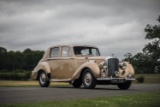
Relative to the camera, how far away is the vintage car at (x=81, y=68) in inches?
500

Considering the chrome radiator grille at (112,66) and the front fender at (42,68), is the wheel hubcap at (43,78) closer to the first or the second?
the front fender at (42,68)

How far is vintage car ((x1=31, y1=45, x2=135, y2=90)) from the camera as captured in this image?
12703 millimetres

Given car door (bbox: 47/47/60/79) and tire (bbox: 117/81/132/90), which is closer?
tire (bbox: 117/81/132/90)

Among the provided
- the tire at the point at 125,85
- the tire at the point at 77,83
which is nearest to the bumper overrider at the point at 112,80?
the tire at the point at 125,85

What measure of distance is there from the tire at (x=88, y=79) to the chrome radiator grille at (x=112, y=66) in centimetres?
73

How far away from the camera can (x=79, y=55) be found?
47.2 ft

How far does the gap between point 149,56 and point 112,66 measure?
1516 inches

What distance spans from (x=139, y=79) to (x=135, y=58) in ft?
57.3

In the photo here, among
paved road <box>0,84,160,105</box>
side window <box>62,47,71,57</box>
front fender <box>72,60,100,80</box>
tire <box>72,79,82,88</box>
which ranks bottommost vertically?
paved road <box>0,84,160,105</box>

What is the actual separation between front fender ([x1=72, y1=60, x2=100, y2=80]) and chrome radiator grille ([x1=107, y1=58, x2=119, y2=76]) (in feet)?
1.63

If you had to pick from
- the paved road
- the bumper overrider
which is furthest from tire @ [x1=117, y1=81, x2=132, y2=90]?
the paved road

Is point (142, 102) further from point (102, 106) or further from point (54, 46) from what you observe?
point (54, 46)

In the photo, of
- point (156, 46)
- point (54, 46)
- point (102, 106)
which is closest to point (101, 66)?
point (54, 46)

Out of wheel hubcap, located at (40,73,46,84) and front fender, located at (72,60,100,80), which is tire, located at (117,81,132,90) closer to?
front fender, located at (72,60,100,80)
